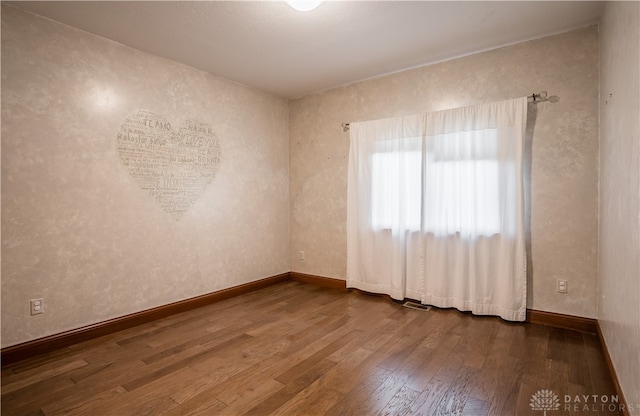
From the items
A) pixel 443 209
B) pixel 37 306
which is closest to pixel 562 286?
pixel 443 209

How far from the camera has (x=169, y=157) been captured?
3.21m

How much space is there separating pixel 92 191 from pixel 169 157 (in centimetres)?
75

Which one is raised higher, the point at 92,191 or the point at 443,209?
the point at 92,191

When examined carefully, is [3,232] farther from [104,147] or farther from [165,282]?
[165,282]

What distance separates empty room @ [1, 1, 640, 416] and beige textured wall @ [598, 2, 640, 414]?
28 millimetres

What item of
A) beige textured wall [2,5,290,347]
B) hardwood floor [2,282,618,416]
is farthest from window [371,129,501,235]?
beige textured wall [2,5,290,347]

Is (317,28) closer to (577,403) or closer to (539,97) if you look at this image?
(539,97)

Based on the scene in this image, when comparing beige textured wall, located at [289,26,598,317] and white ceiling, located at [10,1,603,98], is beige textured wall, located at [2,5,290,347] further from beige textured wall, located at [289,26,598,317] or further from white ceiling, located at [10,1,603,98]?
beige textured wall, located at [289,26,598,317]

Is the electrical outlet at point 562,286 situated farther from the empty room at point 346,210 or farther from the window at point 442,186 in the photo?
the window at point 442,186

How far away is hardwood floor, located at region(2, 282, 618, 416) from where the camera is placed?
1.76 meters

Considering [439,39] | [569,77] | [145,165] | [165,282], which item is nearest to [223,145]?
[145,165]

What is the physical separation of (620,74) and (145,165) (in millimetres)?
3556

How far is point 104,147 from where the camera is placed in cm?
275

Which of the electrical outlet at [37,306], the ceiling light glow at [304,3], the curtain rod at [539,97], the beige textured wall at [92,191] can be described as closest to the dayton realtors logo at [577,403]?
the curtain rod at [539,97]
